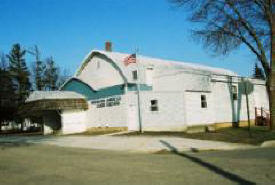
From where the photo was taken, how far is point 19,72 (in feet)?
193

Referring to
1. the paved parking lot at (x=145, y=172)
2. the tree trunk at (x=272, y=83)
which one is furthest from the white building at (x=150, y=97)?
the paved parking lot at (x=145, y=172)

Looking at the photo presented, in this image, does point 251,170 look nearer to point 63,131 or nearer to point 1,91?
point 63,131

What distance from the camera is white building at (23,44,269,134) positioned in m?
25.8

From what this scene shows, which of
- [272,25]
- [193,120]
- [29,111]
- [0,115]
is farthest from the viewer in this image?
[0,115]

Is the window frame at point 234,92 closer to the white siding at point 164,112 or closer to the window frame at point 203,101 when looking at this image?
the window frame at point 203,101

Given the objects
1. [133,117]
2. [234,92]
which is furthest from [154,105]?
[234,92]

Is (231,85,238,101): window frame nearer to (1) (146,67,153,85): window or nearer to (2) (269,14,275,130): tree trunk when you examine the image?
(1) (146,67,153,85): window

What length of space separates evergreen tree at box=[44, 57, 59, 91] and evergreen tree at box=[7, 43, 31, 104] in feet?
10.8

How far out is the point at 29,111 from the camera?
1198 inches

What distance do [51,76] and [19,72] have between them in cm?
616

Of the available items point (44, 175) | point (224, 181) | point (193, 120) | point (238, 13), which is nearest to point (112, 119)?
point (193, 120)

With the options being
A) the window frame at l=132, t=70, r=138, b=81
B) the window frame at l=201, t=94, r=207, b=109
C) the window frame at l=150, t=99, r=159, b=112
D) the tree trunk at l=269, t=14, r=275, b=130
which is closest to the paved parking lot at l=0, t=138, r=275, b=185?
the tree trunk at l=269, t=14, r=275, b=130

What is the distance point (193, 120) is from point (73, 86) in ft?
44.4

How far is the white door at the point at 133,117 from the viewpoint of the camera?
89.9 feet
